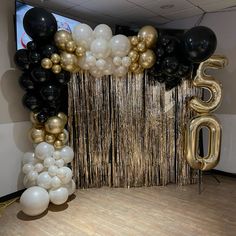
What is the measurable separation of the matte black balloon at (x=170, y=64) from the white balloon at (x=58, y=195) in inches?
71.1

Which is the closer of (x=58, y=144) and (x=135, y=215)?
(x=135, y=215)

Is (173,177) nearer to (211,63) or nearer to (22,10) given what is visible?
(211,63)

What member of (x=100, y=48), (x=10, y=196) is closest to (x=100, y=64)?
(x=100, y=48)

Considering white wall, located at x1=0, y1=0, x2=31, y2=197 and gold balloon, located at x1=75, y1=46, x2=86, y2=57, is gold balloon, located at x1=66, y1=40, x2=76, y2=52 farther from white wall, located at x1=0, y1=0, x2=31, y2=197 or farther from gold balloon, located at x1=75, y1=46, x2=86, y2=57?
white wall, located at x1=0, y1=0, x2=31, y2=197

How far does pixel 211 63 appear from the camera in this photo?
10.2 feet

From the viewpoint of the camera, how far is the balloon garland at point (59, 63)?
8.42ft

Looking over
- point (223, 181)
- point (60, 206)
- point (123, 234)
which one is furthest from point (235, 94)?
point (60, 206)

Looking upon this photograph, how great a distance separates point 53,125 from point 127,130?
1039 mm

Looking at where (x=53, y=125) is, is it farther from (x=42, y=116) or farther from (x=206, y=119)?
(x=206, y=119)

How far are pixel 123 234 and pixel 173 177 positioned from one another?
1.48 meters

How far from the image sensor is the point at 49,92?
2615 millimetres

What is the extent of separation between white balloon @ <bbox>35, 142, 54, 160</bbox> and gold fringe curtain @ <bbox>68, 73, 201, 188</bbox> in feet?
1.69

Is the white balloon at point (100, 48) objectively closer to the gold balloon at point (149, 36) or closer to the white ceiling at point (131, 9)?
the gold balloon at point (149, 36)

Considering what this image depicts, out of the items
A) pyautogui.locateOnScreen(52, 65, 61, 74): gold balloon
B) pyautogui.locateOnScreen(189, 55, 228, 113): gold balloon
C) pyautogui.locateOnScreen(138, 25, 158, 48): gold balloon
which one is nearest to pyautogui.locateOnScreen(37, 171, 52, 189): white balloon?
pyautogui.locateOnScreen(52, 65, 61, 74): gold balloon
